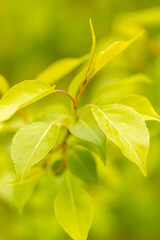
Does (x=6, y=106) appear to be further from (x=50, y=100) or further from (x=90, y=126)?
(x=50, y=100)

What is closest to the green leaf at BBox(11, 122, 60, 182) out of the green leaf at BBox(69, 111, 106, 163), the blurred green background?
the green leaf at BBox(69, 111, 106, 163)

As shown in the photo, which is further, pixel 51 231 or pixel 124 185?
pixel 124 185

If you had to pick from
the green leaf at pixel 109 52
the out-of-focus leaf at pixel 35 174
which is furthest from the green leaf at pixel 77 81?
the out-of-focus leaf at pixel 35 174

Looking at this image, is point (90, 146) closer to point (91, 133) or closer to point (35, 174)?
point (91, 133)

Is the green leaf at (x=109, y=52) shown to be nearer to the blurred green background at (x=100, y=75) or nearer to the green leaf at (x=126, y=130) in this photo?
the green leaf at (x=126, y=130)

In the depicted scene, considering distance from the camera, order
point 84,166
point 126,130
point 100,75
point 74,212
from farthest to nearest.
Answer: point 100,75, point 84,166, point 74,212, point 126,130

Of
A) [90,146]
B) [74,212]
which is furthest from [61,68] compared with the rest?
[74,212]

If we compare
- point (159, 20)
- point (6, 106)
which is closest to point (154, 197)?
point (159, 20)
